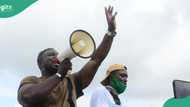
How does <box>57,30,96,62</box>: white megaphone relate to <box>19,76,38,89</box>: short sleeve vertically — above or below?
above

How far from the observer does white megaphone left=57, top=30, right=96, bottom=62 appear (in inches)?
202

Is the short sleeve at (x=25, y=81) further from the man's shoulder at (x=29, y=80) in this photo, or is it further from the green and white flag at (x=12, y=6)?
the green and white flag at (x=12, y=6)

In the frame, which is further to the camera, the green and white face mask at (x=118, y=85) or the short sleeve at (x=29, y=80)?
the green and white face mask at (x=118, y=85)

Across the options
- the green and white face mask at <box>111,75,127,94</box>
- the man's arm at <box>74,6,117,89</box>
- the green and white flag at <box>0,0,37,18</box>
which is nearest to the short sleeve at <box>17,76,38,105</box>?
the man's arm at <box>74,6,117,89</box>

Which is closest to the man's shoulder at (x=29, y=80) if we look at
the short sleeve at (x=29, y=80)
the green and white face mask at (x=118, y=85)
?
the short sleeve at (x=29, y=80)

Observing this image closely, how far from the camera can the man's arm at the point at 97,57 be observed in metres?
5.59

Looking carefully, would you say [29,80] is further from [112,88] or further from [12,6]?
[12,6]

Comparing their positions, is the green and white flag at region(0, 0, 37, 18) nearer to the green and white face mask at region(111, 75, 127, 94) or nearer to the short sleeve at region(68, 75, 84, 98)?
the green and white face mask at region(111, 75, 127, 94)

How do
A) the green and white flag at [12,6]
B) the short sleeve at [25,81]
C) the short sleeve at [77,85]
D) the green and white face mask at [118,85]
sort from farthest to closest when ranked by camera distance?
the green and white flag at [12,6] < the green and white face mask at [118,85] < the short sleeve at [77,85] < the short sleeve at [25,81]

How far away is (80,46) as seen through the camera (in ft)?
17.9

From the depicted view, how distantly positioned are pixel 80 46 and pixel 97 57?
40 cm

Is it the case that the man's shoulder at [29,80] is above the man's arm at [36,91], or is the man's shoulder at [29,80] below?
above

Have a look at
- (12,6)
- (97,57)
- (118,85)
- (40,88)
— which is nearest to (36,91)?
(40,88)

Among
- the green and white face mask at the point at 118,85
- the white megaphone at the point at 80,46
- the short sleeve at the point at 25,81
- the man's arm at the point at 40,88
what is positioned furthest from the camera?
the green and white face mask at the point at 118,85
